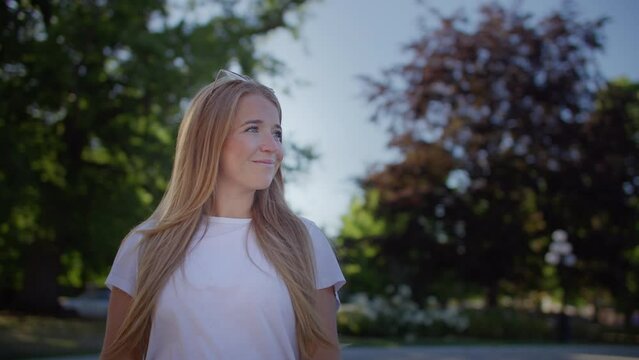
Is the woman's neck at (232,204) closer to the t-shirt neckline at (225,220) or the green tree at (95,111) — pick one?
the t-shirt neckline at (225,220)

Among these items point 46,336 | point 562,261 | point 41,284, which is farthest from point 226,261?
point 41,284

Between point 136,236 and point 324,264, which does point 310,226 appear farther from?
point 136,236

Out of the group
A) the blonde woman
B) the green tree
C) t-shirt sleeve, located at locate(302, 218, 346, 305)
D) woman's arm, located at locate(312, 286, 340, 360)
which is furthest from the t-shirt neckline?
the green tree

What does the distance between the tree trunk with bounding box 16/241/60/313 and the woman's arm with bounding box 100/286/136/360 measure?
810 inches

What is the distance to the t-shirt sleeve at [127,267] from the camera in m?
2.29

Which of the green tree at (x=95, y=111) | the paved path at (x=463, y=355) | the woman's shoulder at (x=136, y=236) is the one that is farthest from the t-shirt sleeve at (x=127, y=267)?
the green tree at (x=95, y=111)

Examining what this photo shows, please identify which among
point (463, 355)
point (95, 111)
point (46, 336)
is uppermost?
point (95, 111)

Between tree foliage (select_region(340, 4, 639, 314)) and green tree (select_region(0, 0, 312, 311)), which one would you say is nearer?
green tree (select_region(0, 0, 312, 311))

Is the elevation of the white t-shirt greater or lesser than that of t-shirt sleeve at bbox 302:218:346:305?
lesser

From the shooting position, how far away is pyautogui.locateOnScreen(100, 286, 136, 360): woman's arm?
2.28m

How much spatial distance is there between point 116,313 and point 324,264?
724mm

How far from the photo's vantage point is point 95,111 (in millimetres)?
19062

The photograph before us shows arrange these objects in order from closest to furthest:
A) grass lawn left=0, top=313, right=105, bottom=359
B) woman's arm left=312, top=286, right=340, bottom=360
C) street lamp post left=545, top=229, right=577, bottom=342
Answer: woman's arm left=312, top=286, right=340, bottom=360 → grass lawn left=0, top=313, right=105, bottom=359 → street lamp post left=545, top=229, right=577, bottom=342

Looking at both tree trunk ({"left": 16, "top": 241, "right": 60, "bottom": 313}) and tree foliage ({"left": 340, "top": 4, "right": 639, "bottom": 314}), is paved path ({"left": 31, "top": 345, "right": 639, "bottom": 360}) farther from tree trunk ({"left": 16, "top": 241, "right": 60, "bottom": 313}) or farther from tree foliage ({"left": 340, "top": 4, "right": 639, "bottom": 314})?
tree trunk ({"left": 16, "top": 241, "right": 60, "bottom": 313})
